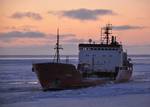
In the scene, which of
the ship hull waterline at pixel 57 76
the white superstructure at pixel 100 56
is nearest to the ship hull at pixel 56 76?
the ship hull waterline at pixel 57 76

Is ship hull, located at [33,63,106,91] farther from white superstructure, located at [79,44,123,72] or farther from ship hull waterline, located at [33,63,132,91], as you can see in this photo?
white superstructure, located at [79,44,123,72]

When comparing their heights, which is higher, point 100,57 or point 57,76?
point 100,57

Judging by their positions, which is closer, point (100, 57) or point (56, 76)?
point (56, 76)

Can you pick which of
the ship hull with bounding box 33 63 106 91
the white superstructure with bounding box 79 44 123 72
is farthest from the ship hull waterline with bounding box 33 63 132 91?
the white superstructure with bounding box 79 44 123 72

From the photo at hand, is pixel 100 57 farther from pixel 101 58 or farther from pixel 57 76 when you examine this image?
pixel 57 76

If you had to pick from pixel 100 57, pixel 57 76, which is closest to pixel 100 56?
pixel 100 57

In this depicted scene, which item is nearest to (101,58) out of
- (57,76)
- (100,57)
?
(100,57)

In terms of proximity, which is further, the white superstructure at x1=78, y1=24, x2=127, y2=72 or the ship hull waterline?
the white superstructure at x1=78, y1=24, x2=127, y2=72

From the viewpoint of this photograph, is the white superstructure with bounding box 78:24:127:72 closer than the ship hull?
No

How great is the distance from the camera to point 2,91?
64.0 ft

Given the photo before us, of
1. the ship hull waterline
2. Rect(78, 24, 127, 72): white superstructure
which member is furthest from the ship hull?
Rect(78, 24, 127, 72): white superstructure

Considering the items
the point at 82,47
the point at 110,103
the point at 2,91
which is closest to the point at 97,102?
the point at 110,103

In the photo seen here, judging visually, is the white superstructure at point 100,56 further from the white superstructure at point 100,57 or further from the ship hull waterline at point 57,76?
the ship hull waterline at point 57,76

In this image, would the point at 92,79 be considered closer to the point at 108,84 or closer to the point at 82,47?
the point at 108,84
